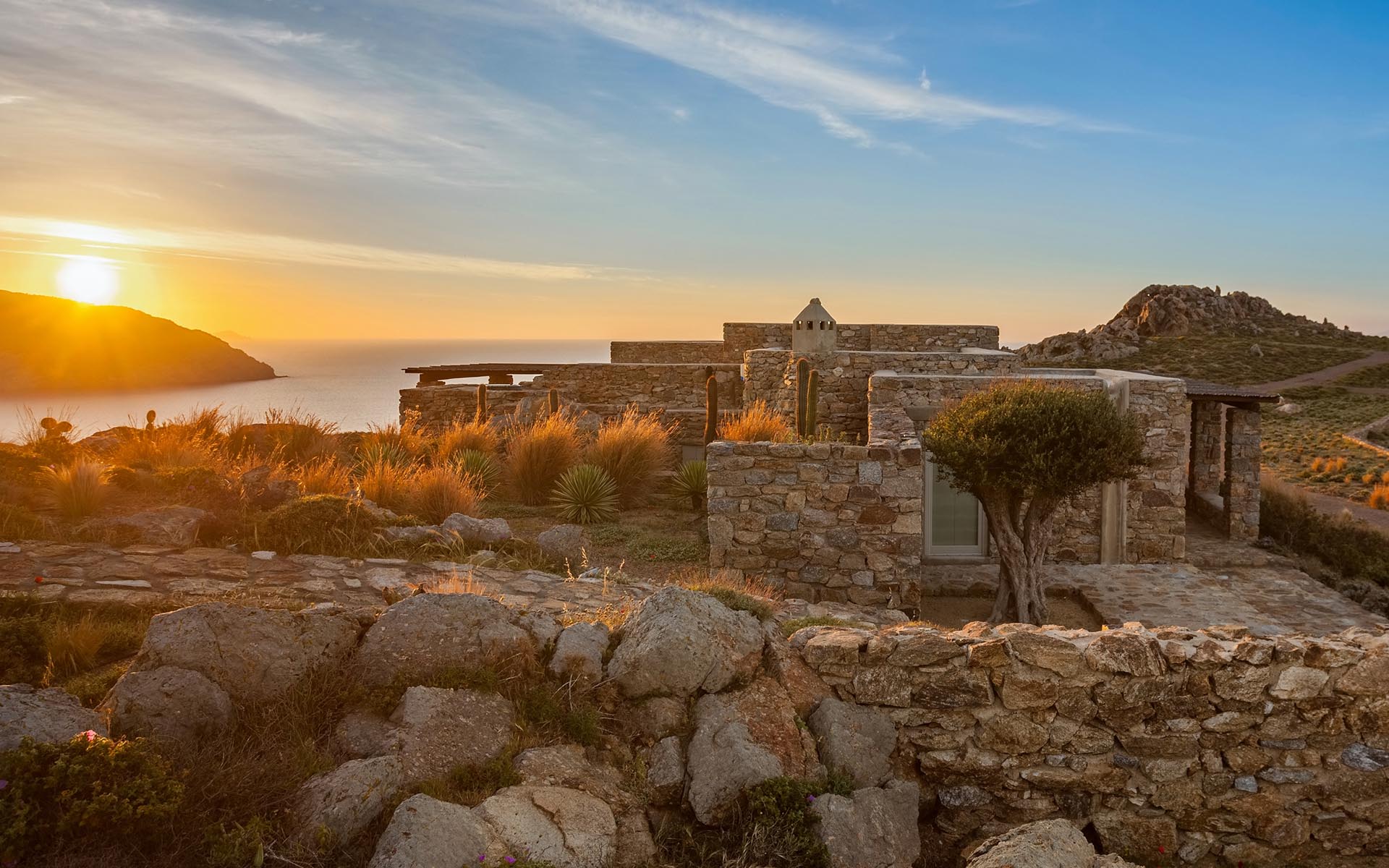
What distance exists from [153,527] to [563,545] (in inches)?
134

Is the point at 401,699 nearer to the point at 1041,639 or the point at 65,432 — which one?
the point at 1041,639

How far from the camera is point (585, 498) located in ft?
33.8

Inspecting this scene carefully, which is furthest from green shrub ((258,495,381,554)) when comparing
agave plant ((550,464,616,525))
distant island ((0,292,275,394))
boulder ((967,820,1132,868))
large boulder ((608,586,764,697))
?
distant island ((0,292,275,394))

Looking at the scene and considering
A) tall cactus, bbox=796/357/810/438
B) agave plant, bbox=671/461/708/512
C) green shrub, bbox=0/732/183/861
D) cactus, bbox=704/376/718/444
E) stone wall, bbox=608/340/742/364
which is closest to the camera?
green shrub, bbox=0/732/183/861

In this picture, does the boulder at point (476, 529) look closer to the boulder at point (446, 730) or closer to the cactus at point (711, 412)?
the boulder at point (446, 730)

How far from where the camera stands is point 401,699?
3.79 meters

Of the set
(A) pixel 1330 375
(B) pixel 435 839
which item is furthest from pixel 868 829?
(A) pixel 1330 375

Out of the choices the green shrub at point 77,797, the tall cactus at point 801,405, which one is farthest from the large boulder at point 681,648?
the tall cactus at point 801,405

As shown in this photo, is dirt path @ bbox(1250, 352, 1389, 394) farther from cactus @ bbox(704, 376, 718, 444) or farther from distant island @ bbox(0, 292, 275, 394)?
distant island @ bbox(0, 292, 275, 394)

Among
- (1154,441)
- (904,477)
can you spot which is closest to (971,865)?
(904,477)

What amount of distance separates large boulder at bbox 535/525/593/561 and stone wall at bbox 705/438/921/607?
4.51ft

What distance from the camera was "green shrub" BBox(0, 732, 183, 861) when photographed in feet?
9.08

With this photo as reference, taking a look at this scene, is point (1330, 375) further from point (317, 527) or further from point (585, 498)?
point (317, 527)

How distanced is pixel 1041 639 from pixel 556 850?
2.83 meters
